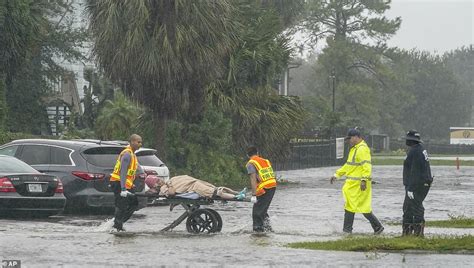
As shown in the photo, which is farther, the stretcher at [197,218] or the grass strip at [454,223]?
the grass strip at [454,223]

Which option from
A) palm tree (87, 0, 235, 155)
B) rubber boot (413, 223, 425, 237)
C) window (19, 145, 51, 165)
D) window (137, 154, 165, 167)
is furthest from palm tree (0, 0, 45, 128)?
rubber boot (413, 223, 425, 237)

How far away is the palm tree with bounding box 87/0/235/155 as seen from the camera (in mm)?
29078

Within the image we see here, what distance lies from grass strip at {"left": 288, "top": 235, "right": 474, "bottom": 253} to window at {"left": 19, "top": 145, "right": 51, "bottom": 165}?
307 inches

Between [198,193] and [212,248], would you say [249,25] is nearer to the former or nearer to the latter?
[198,193]

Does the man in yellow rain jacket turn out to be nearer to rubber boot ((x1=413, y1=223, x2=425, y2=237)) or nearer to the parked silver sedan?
rubber boot ((x1=413, y1=223, x2=425, y2=237))

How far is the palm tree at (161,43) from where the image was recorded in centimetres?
2908

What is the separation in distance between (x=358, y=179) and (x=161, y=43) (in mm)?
13341

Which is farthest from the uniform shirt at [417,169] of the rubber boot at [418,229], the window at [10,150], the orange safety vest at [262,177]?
the window at [10,150]

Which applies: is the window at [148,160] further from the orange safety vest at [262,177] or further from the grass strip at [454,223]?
the grass strip at [454,223]

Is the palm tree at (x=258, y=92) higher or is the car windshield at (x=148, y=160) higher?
the palm tree at (x=258, y=92)

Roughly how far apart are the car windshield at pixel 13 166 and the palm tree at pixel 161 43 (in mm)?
10083

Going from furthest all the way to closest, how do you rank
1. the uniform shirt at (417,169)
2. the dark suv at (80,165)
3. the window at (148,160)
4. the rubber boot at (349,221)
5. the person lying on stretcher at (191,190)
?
1. the window at (148,160)
2. the dark suv at (80,165)
3. the rubber boot at (349,221)
4. the person lying on stretcher at (191,190)
5. the uniform shirt at (417,169)

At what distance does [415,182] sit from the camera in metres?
15.8
